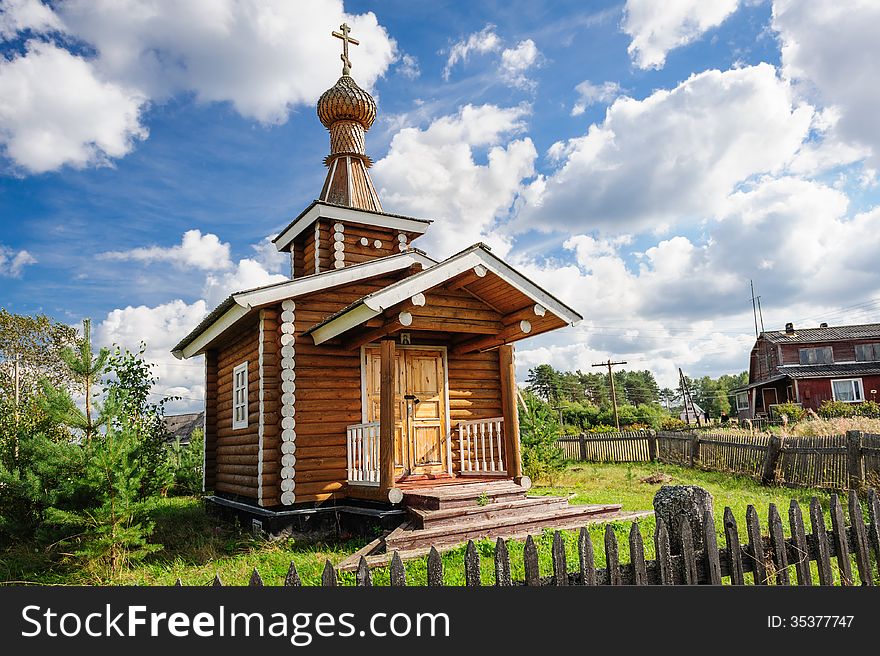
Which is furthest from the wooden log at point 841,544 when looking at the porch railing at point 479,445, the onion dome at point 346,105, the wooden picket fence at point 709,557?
the onion dome at point 346,105

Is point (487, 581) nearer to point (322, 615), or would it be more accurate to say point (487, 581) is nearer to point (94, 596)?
point (322, 615)

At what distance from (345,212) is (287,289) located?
3508 millimetres

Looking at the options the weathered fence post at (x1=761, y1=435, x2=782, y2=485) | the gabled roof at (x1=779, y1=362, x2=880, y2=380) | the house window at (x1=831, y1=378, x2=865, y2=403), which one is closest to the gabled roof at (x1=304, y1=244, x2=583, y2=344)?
the weathered fence post at (x1=761, y1=435, x2=782, y2=485)

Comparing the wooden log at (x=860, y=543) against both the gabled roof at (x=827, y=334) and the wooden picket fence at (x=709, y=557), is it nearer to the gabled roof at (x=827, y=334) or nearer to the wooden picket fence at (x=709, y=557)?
the wooden picket fence at (x=709, y=557)

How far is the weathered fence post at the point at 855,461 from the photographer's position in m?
11.6

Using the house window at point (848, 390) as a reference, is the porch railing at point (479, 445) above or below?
below

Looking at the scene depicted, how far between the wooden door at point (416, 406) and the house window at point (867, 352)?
38.5 metres

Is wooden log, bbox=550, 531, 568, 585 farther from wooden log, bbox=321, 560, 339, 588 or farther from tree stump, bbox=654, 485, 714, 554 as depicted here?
wooden log, bbox=321, 560, 339, 588

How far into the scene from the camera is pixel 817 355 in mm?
39844

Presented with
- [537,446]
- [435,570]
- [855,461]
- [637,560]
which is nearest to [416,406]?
[537,446]

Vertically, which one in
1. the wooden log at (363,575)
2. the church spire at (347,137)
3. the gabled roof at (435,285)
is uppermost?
the church spire at (347,137)

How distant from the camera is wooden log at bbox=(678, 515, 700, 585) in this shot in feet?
13.9

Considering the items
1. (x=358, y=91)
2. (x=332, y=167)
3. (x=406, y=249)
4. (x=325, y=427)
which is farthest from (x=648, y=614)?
(x=358, y=91)

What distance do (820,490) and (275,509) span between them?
1063cm
